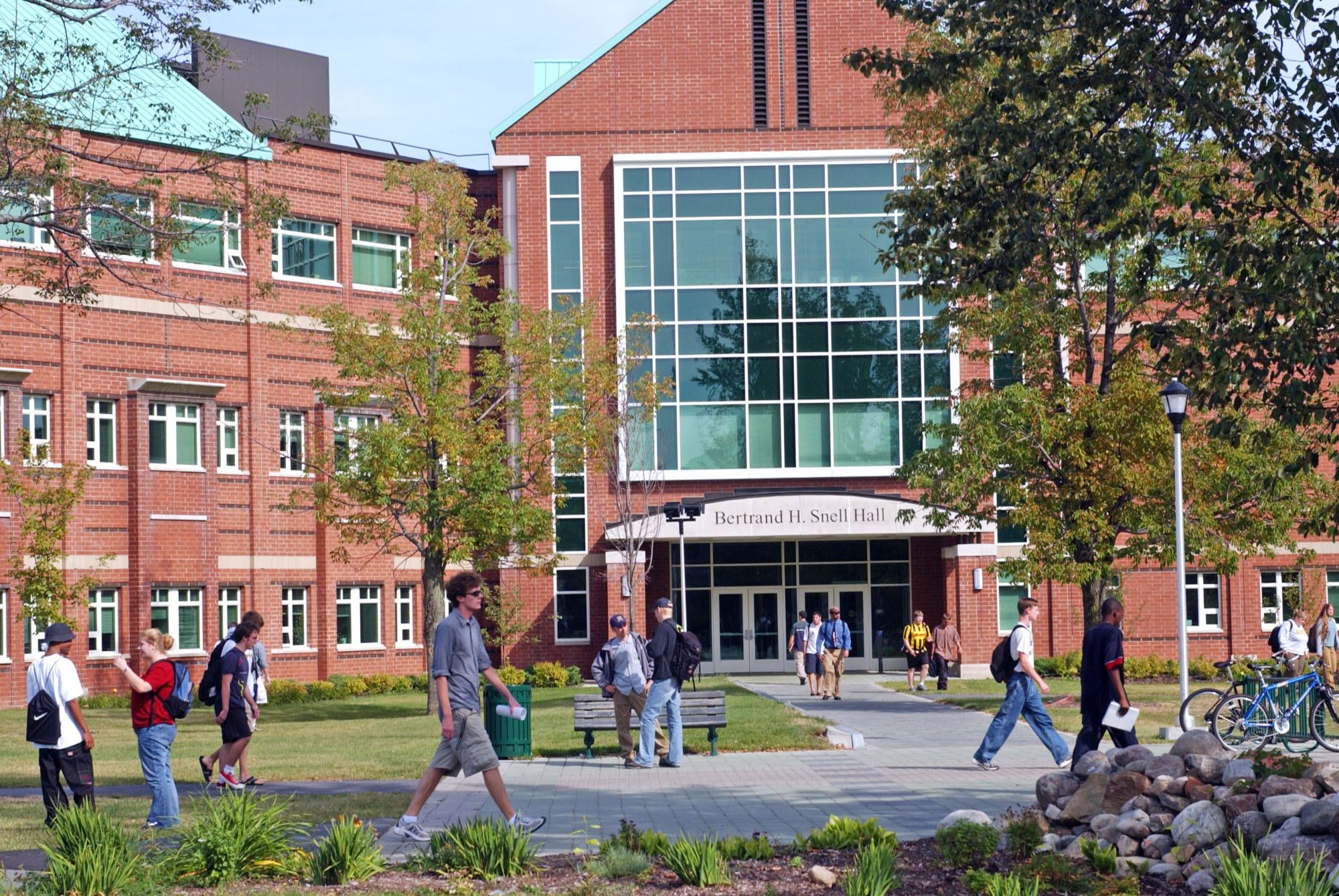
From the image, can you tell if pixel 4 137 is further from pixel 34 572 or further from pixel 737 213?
pixel 737 213

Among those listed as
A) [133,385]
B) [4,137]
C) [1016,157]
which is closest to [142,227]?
[4,137]

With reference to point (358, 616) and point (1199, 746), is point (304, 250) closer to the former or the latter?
point (358, 616)

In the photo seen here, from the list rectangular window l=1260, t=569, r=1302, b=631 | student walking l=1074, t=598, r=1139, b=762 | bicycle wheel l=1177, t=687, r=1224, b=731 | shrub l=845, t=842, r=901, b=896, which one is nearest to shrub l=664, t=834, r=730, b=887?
shrub l=845, t=842, r=901, b=896

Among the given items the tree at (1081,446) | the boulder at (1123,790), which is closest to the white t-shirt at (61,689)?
the boulder at (1123,790)

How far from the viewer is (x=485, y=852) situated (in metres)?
8.70

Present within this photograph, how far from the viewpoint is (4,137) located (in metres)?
14.9

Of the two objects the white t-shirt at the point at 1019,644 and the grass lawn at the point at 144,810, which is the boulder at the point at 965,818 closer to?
the grass lawn at the point at 144,810

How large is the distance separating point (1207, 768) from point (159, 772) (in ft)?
25.3

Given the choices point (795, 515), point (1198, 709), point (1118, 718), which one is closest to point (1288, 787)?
point (1118, 718)

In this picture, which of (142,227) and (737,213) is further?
(737,213)

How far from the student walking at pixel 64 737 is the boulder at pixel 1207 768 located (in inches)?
309

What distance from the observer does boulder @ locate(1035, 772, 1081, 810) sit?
403 inches

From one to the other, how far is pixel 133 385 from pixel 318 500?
8.15m

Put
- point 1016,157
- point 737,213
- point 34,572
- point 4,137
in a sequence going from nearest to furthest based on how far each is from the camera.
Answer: point 1016,157 < point 4,137 < point 34,572 < point 737,213
